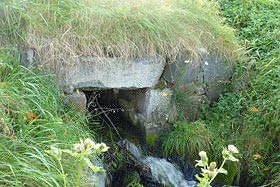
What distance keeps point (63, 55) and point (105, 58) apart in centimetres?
38

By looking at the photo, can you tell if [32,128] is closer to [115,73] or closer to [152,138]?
[115,73]

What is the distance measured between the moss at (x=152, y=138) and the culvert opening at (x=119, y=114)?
58mm

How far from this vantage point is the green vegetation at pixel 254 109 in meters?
3.58

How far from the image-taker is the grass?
3.38 meters

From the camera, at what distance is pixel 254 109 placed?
3783mm

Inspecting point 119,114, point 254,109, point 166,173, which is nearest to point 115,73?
point 119,114

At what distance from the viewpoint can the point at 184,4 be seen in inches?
168

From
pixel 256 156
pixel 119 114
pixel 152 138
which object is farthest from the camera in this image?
pixel 119 114

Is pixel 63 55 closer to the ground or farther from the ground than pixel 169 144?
farther from the ground

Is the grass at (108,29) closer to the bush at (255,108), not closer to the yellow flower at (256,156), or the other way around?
the bush at (255,108)

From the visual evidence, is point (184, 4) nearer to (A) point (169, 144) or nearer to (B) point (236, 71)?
(B) point (236, 71)

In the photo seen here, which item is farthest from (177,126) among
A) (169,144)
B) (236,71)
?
(236,71)

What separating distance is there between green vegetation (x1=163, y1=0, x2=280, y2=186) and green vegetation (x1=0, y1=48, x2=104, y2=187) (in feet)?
4.39

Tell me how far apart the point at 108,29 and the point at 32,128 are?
53.9 inches
